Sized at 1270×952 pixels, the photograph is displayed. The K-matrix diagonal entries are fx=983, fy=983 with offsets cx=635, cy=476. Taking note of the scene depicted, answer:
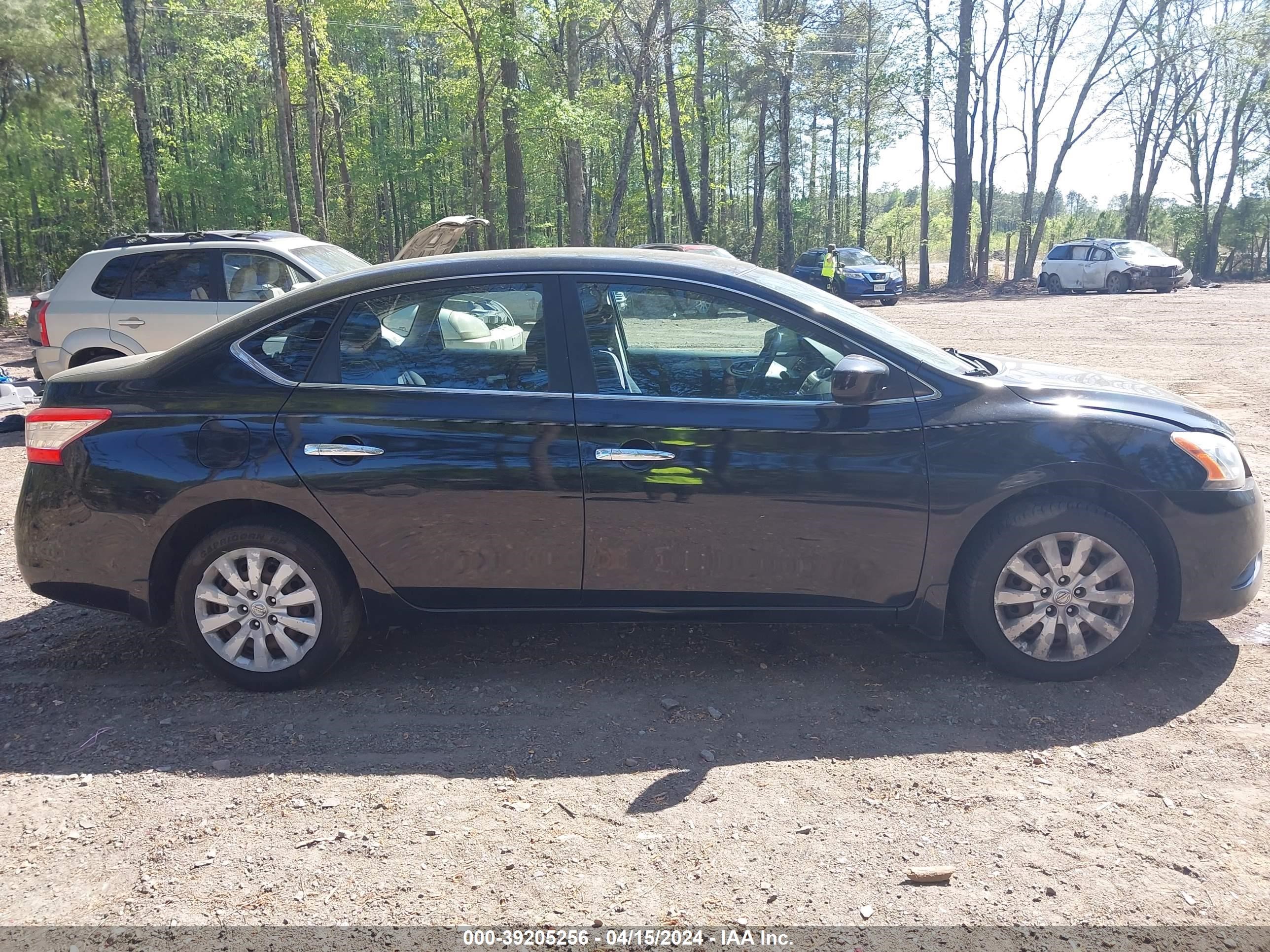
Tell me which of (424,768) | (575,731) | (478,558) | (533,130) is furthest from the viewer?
(533,130)

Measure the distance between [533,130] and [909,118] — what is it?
22.8m

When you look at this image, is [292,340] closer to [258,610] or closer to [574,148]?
[258,610]

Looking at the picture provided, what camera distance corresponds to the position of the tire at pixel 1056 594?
4.00 m

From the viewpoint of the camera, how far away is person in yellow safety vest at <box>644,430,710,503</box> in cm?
395

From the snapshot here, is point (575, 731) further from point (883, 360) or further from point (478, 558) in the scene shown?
point (883, 360)

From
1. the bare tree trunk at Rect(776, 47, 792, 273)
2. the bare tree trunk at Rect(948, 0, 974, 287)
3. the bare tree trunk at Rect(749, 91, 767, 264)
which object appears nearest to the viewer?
the bare tree trunk at Rect(776, 47, 792, 273)

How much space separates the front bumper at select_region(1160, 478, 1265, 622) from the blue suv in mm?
25617

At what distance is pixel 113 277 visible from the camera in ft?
32.3

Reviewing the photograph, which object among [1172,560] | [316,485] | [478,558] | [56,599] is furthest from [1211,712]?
[56,599]

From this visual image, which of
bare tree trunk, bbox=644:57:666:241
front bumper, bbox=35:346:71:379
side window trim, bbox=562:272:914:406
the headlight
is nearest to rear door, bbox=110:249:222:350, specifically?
front bumper, bbox=35:346:71:379

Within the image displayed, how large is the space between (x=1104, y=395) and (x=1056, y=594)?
891 millimetres

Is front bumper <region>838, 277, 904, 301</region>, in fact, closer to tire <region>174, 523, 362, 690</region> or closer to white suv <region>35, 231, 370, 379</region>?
white suv <region>35, 231, 370, 379</region>

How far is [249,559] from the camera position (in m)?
4.10

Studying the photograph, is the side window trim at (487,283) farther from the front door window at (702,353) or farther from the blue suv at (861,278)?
the blue suv at (861,278)
